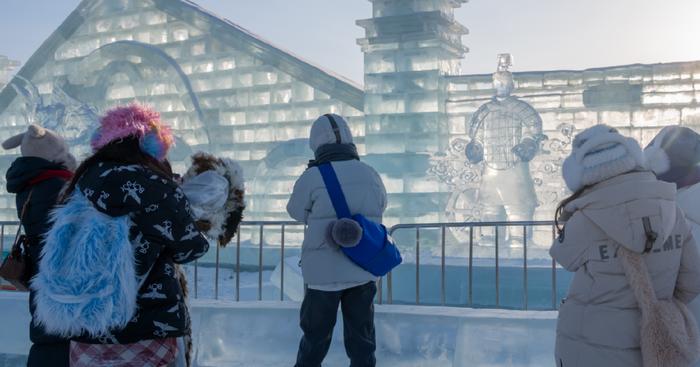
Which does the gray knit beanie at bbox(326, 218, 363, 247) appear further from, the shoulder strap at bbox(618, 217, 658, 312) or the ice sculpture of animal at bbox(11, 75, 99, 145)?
the ice sculpture of animal at bbox(11, 75, 99, 145)

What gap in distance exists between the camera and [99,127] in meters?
2.39

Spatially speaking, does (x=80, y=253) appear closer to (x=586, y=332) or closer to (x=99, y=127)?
(x=99, y=127)

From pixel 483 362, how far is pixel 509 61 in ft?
44.7

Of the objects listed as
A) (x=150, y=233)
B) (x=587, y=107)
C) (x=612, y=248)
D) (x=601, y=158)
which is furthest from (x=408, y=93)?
(x=150, y=233)

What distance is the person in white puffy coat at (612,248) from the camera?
7.73ft

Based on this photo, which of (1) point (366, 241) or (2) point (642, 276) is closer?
(2) point (642, 276)

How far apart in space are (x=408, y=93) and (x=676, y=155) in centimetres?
1668

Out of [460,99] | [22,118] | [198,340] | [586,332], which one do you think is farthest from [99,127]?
[22,118]

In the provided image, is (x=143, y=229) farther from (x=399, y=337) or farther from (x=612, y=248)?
(x=399, y=337)

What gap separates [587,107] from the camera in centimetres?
1756

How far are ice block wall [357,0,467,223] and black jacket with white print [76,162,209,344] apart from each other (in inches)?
680

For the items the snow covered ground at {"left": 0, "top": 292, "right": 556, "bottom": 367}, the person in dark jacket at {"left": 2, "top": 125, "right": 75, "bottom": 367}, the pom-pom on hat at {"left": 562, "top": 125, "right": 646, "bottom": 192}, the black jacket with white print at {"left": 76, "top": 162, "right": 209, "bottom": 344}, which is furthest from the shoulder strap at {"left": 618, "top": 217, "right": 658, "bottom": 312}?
the person in dark jacket at {"left": 2, "top": 125, "right": 75, "bottom": 367}

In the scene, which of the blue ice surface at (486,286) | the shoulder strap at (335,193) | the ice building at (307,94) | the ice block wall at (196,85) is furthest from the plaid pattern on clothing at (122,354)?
the ice block wall at (196,85)

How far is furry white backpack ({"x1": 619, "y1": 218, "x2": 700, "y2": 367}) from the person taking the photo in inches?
90.2
